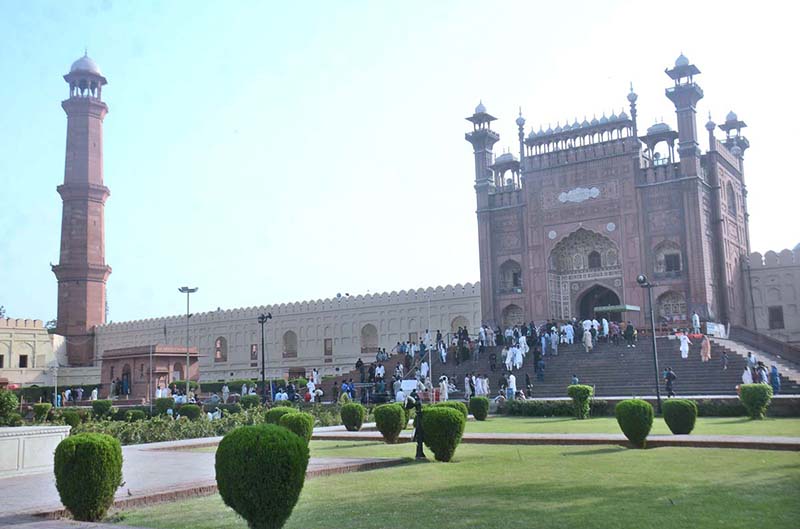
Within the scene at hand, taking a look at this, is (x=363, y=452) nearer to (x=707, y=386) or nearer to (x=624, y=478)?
(x=624, y=478)

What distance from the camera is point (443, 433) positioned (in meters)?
11.6

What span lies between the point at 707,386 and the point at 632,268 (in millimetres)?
10438

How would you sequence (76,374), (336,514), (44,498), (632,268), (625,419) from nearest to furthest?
(336,514) → (44,498) → (625,419) → (632,268) → (76,374)

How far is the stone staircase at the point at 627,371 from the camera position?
2280 centimetres

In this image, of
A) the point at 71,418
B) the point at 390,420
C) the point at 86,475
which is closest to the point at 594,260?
the point at 71,418

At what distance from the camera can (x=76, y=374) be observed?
48.9 m

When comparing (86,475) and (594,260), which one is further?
(594,260)

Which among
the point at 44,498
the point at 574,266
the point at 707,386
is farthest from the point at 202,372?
the point at 44,498

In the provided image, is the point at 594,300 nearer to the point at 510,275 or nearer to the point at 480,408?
the point at 510,275

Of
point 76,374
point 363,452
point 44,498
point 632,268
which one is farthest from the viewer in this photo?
point 76,374

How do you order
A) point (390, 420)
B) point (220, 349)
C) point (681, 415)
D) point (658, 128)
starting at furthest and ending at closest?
point (220, 349) → point (658, 128) → point (390, 420) → point (681, 415)

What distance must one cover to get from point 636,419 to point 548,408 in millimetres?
8536

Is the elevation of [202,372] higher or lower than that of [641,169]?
lower

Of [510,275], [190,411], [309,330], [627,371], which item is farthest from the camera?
[309,330]
